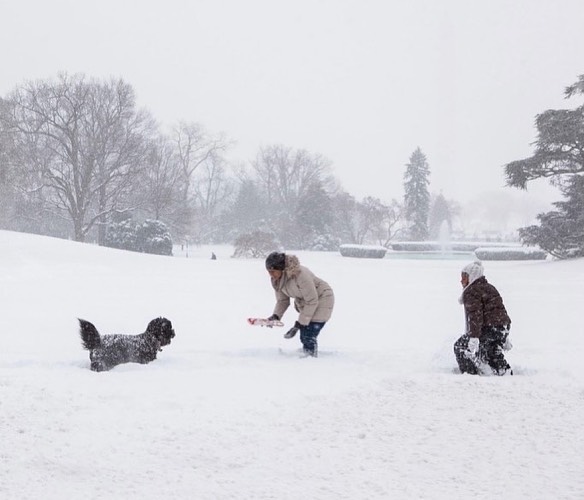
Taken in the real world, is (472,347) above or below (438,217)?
below

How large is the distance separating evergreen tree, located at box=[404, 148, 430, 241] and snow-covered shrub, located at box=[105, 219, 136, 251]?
33074mm

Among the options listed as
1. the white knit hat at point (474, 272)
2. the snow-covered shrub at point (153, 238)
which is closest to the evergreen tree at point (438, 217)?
the snow-covered shrub at point (153, 238)

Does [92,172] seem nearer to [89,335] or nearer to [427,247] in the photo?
[427,247]

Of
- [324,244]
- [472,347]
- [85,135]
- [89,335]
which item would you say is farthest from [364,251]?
[89,335]

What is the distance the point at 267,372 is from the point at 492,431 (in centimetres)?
245

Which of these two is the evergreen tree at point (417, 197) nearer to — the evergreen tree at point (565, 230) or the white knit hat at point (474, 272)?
the evergreen tree at point (565, 230)

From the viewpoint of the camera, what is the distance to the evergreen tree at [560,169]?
75.8 feet

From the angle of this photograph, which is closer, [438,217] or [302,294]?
[302,294]

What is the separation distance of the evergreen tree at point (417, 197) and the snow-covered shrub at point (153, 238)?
106 feet

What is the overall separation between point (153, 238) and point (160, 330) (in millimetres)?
28378

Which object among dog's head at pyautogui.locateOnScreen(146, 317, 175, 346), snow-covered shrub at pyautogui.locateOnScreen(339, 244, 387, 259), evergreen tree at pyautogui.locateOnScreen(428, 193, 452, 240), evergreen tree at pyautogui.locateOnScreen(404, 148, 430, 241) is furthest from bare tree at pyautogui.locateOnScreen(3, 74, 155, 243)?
evergreen tree at pyautogui.locateOnScreen(428, 193, 452, 240)

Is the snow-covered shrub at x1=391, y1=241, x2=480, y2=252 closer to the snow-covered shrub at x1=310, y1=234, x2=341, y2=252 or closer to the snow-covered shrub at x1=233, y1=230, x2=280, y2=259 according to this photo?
the snow-covered shrub at x1=310, y1=234, x2=341, y2=252

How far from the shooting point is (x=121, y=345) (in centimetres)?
620

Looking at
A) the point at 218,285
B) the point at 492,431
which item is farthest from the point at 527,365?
the point at 218,285
